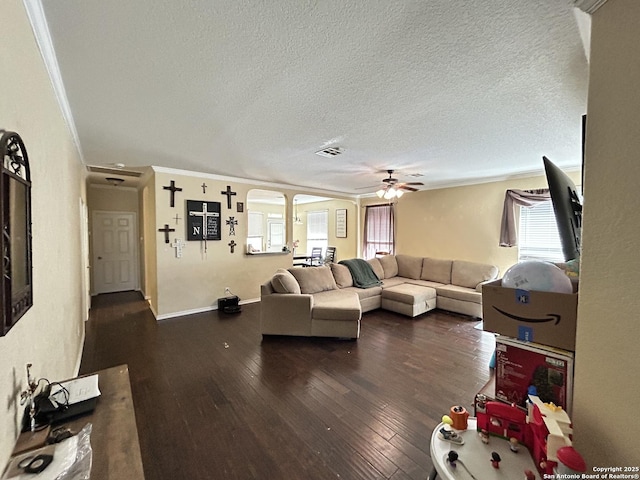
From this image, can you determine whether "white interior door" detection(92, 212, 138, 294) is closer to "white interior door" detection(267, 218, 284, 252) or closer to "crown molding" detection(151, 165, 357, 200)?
"crown molding" detection(151, 165, 357, 200)

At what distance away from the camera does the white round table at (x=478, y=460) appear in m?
0.88

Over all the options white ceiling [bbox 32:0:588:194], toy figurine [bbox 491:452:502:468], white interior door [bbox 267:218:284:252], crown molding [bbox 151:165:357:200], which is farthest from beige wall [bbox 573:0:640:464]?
white interior door [bbox 267:218:284:252]

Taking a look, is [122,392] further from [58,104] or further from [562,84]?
[562,84]

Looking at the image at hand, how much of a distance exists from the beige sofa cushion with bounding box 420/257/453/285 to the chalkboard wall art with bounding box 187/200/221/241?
4178mm

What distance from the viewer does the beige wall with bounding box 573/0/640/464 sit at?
88 cm

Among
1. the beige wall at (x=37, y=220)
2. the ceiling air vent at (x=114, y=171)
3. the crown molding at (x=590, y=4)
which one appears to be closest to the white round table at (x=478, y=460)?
the beige wall at (x=37, y=220)

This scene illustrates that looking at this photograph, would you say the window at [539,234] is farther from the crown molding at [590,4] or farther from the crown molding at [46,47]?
the crown molding at [46,47]

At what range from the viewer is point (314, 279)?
172 inches

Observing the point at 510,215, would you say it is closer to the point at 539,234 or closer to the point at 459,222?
the point at 539,234

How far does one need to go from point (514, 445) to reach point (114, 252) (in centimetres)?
769

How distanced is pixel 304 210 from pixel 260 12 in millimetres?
8460

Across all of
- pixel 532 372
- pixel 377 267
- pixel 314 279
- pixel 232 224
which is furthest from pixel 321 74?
pixel 377 267

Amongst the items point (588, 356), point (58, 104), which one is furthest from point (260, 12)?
point (588, 356)

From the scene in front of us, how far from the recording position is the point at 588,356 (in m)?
0.98
